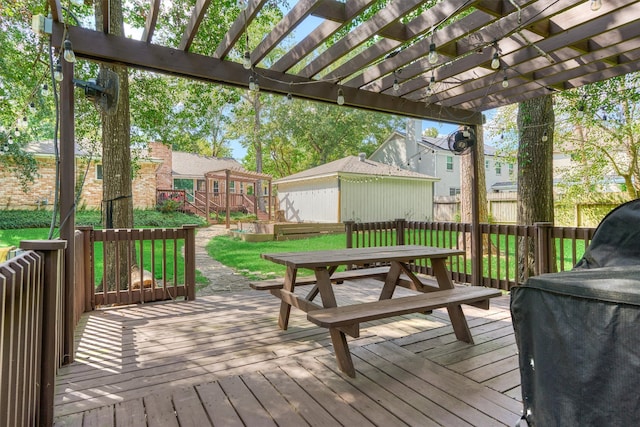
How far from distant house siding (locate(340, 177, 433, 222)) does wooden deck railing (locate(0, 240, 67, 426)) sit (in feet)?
45.2

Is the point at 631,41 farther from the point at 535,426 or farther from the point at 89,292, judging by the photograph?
the point at 89,292

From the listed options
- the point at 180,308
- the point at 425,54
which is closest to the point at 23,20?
the point at 180,308

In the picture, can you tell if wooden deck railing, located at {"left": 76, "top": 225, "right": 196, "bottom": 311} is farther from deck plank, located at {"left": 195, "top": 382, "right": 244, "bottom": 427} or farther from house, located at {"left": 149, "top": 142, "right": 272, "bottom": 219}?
house, located at {"left": 149, "top": 142, "right": 272, "bottom": 219}

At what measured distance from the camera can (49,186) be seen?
16.3 meters

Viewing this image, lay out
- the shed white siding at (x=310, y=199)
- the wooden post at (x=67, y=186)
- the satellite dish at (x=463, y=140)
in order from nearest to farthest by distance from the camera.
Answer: the wooden post at (x=67, y=186) < the satellite dish at (x=463, y=140) < the shed white siding at (x=310, y=199)

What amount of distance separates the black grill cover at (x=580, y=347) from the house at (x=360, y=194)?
13960 millimetres

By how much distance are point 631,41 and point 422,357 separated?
3400 millimetres

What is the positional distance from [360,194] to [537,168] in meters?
10.5

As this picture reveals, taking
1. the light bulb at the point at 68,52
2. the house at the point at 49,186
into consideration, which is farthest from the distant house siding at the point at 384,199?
the light bulb at the point at 68,52

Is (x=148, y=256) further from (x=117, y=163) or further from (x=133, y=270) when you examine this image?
(x=117, y=163)

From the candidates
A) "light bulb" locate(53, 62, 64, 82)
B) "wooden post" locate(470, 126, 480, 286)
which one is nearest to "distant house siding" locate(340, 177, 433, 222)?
"wooden post" locate(470, 126, 480, 286)

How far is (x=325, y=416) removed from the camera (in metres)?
2.07

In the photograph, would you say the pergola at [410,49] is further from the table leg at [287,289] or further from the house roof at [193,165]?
the house roof at [193,165]

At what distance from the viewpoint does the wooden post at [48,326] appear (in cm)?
195
